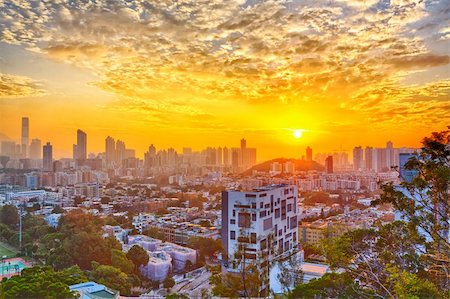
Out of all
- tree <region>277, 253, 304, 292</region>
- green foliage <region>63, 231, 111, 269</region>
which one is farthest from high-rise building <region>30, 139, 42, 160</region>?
tree <region>277, 253, 304, 292</region>

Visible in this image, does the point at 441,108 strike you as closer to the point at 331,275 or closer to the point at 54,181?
the point at 331,275

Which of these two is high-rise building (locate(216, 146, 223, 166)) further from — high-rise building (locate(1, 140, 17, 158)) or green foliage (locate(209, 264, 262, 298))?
high-rise building (locate(1, 140, 17, 158))

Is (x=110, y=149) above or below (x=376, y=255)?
above

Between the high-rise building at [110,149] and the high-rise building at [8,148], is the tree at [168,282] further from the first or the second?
the high-rise building at [8,148]

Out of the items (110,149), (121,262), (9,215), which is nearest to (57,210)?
(9,215)

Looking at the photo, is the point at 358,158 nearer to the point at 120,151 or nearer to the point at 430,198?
the point at 430,198

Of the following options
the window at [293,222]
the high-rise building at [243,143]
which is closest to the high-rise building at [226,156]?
the high-rise building at [243,143]

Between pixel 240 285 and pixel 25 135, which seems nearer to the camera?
pixel 240 285
